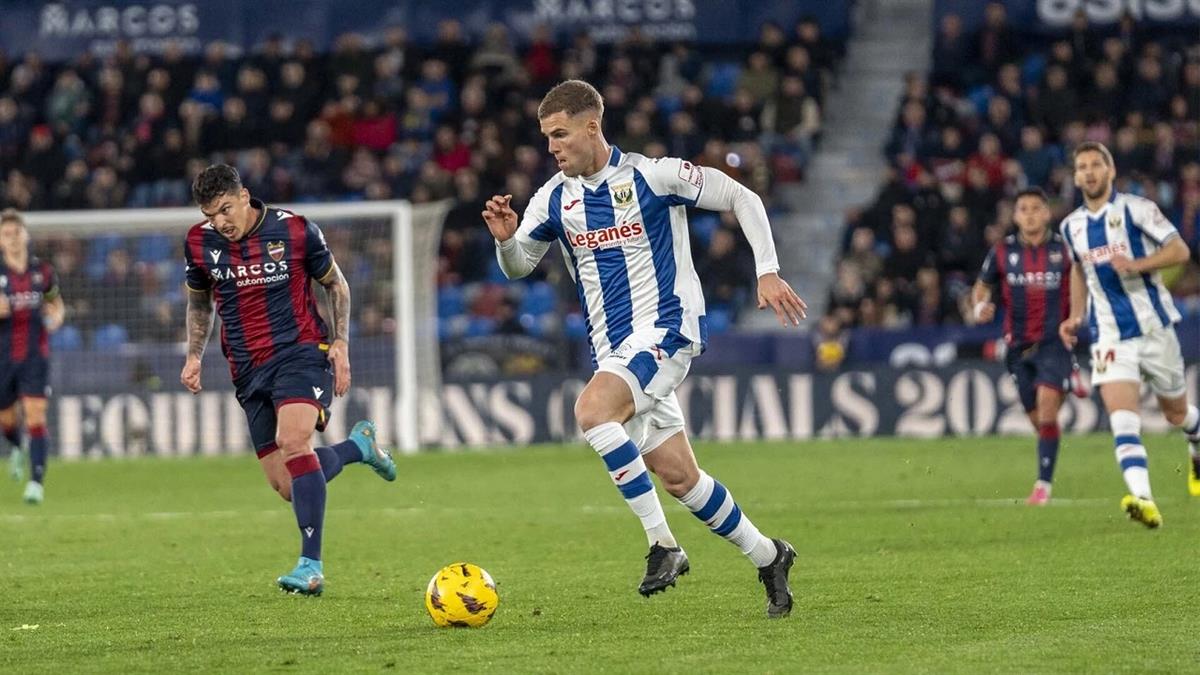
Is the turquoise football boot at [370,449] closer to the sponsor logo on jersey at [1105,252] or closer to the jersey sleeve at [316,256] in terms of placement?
the jersey sleeve at [316,256]

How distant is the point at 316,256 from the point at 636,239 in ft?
6.81

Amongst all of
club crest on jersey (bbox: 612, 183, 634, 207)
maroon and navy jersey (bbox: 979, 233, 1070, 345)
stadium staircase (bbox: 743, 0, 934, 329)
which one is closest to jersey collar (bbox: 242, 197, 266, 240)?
club crest on jersey (bbox: 612, 183, 634, 207)

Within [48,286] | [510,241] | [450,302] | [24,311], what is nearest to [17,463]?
[24,311]

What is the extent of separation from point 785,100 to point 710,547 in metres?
14.9

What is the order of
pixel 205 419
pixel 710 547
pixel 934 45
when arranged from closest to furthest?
pixel 710 547
pixel 205 419
pixel 934 45

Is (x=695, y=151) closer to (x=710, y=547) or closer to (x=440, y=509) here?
(x=440, y=509)

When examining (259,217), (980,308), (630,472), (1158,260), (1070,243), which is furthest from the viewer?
(980,308)

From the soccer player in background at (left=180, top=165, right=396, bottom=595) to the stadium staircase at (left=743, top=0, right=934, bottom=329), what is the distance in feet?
48.2

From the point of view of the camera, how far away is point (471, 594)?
7.38 m

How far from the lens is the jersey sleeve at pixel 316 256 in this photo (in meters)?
9.20

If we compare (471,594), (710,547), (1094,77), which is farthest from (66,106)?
(471,594)

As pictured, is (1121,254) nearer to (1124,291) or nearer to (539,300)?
(1124,291)

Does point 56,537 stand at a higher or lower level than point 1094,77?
lower

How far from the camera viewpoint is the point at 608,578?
908 centimetres
